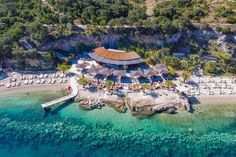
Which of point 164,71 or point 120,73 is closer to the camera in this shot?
point 120,73

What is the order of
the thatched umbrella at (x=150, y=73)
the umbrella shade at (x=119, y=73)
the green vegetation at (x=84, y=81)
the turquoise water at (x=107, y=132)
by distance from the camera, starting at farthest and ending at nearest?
1. the thatched umbrella at (x=150, y=73)
2. the umbrella shade at (x=119, y=73)
3. the green vegetation at (x=84, y=81)
4. the turquoise water at (x=107, y=132)

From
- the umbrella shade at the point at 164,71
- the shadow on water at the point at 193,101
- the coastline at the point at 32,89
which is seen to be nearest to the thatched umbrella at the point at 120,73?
the umbrella shade at the point at 164,71

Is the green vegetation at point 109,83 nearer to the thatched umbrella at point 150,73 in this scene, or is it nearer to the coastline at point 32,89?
the thatched umbrella at point 150,73

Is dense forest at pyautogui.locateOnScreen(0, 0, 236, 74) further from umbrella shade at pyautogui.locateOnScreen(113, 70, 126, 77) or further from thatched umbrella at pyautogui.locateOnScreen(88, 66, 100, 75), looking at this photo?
thatched umbrella at pyautogui.locateOnScreen(88, 66, 100, 75)

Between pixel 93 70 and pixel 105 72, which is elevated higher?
pixel 93 70

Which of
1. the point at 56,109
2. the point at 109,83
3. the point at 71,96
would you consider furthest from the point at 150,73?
the point at 56,109

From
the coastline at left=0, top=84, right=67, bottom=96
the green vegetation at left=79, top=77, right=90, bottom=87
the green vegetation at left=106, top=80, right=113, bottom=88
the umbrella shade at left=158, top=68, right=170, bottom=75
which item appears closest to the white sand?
the umbrella shade at left=158, top=68, right=170, bottom=75

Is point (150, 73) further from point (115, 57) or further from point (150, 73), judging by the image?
point (115, 57)
